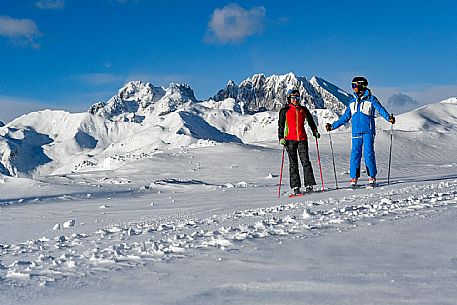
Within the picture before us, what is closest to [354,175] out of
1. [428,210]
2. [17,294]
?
[428,210]

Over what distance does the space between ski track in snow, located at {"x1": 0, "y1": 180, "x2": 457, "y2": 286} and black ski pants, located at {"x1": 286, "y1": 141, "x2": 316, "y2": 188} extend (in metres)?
2.52

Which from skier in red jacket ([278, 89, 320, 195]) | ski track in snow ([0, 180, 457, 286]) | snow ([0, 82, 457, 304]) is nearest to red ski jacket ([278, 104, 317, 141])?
skier in red jacket ([278, 89, 320, 195])

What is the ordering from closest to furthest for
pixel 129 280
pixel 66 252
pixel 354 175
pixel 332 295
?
1. pixel 332 295
2. pixel 129 280
3. pixel 66 252
4. pixel 354 175

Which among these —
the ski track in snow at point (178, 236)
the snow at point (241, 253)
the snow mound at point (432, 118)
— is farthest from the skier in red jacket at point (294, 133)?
the snow mound at point (432, 118)

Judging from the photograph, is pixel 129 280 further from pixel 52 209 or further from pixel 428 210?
pixel 52 209

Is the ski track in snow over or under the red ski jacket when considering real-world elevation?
under

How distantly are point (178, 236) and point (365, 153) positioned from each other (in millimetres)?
6288

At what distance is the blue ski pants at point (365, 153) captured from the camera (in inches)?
411

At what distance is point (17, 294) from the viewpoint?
335cm

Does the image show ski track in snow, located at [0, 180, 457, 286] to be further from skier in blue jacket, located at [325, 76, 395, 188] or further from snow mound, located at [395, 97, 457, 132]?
snow mound, located at [395, 97, 457, 132]

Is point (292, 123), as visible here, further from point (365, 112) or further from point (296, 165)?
point (365, 112)

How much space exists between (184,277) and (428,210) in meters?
3.69

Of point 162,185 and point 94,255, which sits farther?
point 162,185

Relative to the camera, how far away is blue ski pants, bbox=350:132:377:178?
34.3 feet
